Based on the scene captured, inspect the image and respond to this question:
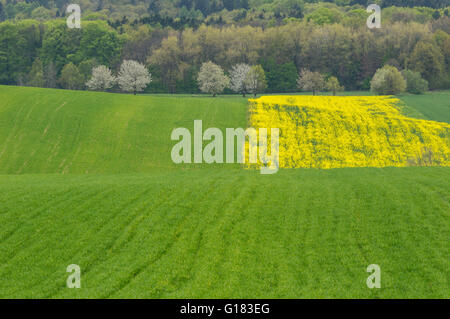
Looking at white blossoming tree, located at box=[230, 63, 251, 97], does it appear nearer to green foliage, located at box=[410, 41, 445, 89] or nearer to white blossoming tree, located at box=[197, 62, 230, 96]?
white blossoming tree, located at box=[197, 62, 230, 96]

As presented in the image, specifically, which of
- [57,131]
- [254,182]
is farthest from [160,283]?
[57,131]

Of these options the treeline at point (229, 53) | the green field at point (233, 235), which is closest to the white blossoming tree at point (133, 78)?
the treeline at point (229, 53)

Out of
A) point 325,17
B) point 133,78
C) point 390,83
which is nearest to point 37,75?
point 133,78

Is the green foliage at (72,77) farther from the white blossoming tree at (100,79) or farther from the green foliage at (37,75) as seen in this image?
the white blossoming tree at (100,79)

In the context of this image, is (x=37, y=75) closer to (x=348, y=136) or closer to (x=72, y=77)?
(x=72, y=77)

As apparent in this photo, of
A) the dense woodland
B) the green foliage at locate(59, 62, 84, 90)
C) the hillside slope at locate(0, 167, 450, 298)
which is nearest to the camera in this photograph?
the hillside slope at locate(0, 167, 450, 298)

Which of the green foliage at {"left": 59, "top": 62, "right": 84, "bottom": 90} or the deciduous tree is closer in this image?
the deciduous tree

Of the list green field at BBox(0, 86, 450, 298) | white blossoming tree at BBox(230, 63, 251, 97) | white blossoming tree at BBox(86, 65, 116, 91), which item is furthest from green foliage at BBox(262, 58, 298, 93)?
green field at BBox(0, 86, 450, 298)
